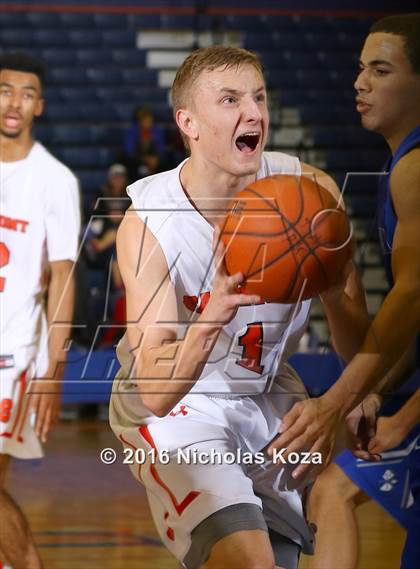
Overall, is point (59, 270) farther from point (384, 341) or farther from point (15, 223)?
point (384, 341)

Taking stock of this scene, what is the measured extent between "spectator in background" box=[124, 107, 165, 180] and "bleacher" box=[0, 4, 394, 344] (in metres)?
0.33

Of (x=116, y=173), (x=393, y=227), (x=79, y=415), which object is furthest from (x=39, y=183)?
(x=116, y=173)

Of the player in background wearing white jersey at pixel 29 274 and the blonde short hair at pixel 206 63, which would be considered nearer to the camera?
the blonde short hair at pixel 206 63

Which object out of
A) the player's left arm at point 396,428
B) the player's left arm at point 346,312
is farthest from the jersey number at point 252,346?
the player's left arm at point 396,428

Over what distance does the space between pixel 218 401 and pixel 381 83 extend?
957mm

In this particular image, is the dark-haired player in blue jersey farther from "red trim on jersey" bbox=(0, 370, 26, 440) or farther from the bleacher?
the bleacher

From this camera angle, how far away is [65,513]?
16.3 feet

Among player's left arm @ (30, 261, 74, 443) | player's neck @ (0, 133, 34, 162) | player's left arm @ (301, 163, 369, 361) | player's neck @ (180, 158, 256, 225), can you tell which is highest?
player's neck @ (180, 158, 256, 225)

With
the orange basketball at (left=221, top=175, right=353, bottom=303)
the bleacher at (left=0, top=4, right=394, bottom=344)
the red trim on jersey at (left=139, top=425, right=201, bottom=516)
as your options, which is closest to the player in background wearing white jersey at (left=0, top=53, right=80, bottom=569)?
the red trim on jersey at (left=139, top=425, right=201, bottom=516)

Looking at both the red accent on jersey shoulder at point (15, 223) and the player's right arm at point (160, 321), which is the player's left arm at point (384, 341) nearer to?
the player's right arm at point (160, 321)

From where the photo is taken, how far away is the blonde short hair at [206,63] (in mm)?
2727

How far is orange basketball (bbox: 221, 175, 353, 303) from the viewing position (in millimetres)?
2502

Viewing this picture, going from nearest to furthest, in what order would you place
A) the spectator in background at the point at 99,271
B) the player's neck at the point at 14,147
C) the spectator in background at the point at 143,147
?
the player's neck at the point at 14,147, the spectator in background at the point at 99,271, the spectator in background at the point at 143,147

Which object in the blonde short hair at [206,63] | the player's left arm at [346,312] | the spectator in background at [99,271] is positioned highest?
the blonde short hair at [206,63]
